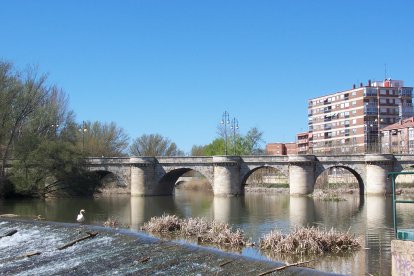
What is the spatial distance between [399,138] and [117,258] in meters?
80.3

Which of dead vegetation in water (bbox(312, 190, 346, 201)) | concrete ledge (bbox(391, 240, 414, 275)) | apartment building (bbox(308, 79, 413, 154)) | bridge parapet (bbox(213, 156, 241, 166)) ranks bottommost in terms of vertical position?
dead vegetation in water (bbox(312, 190, 346, 201))

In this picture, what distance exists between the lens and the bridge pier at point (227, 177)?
58.9 m

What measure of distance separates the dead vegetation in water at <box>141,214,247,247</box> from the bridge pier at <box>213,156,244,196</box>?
3530cm

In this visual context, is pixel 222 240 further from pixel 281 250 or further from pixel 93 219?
pixel 93 219

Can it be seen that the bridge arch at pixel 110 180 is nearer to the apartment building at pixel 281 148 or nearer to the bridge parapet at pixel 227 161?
the bridge parapet at pixel 227 161

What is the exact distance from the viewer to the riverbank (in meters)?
14.2

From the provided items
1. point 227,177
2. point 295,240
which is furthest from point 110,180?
point 295,240

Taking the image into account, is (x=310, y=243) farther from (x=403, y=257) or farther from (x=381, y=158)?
(x=381, y=158)

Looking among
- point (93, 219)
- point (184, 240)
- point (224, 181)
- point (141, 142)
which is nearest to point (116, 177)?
point (224, 181)

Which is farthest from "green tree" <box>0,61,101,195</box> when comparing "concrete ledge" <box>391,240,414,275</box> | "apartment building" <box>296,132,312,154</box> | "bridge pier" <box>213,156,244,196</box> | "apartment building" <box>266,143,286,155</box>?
"apartment building" <box>266,143,286,155</box>

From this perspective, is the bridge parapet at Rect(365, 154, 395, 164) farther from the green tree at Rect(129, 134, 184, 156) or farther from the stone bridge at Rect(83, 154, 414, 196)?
the green tree at Rect(129, 134, 184, 156)

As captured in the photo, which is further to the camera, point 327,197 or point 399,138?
point 399,138

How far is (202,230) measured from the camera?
67.7ft

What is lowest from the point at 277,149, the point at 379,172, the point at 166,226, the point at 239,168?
the point at 166,226
